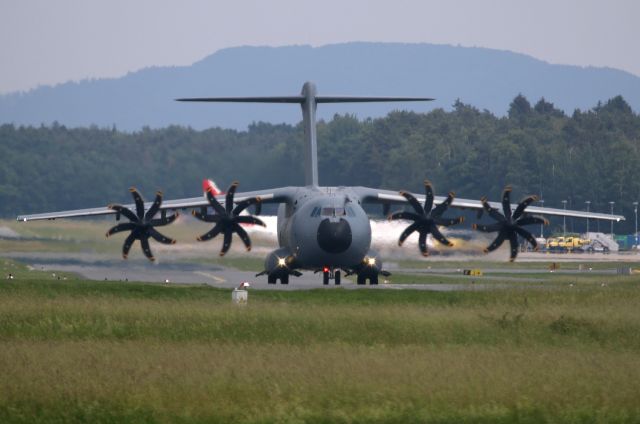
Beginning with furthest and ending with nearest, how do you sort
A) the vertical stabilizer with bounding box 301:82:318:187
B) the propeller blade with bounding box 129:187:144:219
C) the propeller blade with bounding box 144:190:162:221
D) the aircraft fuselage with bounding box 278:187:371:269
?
1. the vertical stabilizer with bounding box 301:82:318:187
2. the propeller blade with bounding box 144:190:162:221
3. the propeller blade with bounding box 129:187:144:219
4. the aircraft fuselage with bounding box 278:187:371:269

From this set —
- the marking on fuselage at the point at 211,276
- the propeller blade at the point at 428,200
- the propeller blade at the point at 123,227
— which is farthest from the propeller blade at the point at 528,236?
the propeller blade at the point at 123,227

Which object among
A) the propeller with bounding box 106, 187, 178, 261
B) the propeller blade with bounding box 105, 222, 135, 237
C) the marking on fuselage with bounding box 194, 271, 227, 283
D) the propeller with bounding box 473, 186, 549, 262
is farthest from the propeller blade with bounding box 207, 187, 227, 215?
the propeller with bounding box 473, 186, 549, 262

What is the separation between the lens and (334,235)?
42.0 meters

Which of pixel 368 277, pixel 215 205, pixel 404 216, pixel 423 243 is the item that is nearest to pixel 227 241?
pixel 215 205

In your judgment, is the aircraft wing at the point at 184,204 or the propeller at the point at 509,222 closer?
the aircraft wing at the point at 184,204

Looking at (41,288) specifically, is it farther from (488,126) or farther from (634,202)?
(488,126)

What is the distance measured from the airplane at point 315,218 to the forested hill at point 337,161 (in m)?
19.3

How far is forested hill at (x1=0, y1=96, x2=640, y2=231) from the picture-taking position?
74.6m

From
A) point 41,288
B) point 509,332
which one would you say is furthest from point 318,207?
point 509,332

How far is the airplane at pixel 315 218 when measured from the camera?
4297 cm

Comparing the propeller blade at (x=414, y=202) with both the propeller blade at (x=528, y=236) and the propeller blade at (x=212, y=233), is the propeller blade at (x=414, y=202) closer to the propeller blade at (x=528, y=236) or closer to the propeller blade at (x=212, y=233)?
the propeller blade at (x=528, y=236)

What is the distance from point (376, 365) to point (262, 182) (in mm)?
46249

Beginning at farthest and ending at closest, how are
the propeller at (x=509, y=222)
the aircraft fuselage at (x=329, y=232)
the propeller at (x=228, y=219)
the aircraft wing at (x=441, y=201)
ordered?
the aircraft wing at (x=441, y=201) < the propeller at (x=509, y=222) < the propeller at (x=228, y=219) < the aircraft fuselage at (x=329, y=232)

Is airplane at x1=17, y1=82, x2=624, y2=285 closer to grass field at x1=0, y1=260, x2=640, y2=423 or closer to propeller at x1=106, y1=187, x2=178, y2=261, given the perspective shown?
propeller at x1=106, y1=187, x2=178, y2=261
